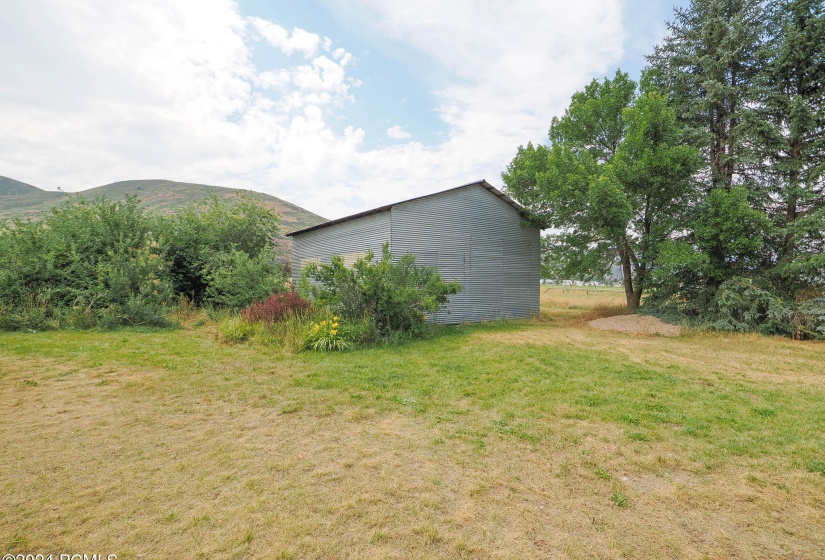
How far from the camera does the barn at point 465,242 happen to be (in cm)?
1256

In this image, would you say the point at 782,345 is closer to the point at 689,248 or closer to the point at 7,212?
the point at 689,248

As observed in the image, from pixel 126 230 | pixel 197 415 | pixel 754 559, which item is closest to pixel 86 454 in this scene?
pixel 197 415

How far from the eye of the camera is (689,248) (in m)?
11.4

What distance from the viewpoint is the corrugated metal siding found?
41.4 feet

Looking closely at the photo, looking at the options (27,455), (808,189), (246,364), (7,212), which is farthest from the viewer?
(7,212)

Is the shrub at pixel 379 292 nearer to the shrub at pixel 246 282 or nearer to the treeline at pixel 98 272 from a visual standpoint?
the shrub at pixel 246 282

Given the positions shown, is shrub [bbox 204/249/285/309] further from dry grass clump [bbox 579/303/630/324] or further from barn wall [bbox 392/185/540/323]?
dry grass clump [bbox 579/303/630/324]

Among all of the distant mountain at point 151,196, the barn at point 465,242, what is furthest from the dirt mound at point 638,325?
the distant mountain at point 151,196

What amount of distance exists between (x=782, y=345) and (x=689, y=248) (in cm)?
365

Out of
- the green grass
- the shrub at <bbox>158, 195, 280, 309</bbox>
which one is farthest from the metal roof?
the green grass

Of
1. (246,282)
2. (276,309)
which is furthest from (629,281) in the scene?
(246,282)

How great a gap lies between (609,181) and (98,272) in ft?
53.9

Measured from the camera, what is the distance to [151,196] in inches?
2972

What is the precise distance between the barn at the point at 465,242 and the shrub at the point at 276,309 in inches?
148
